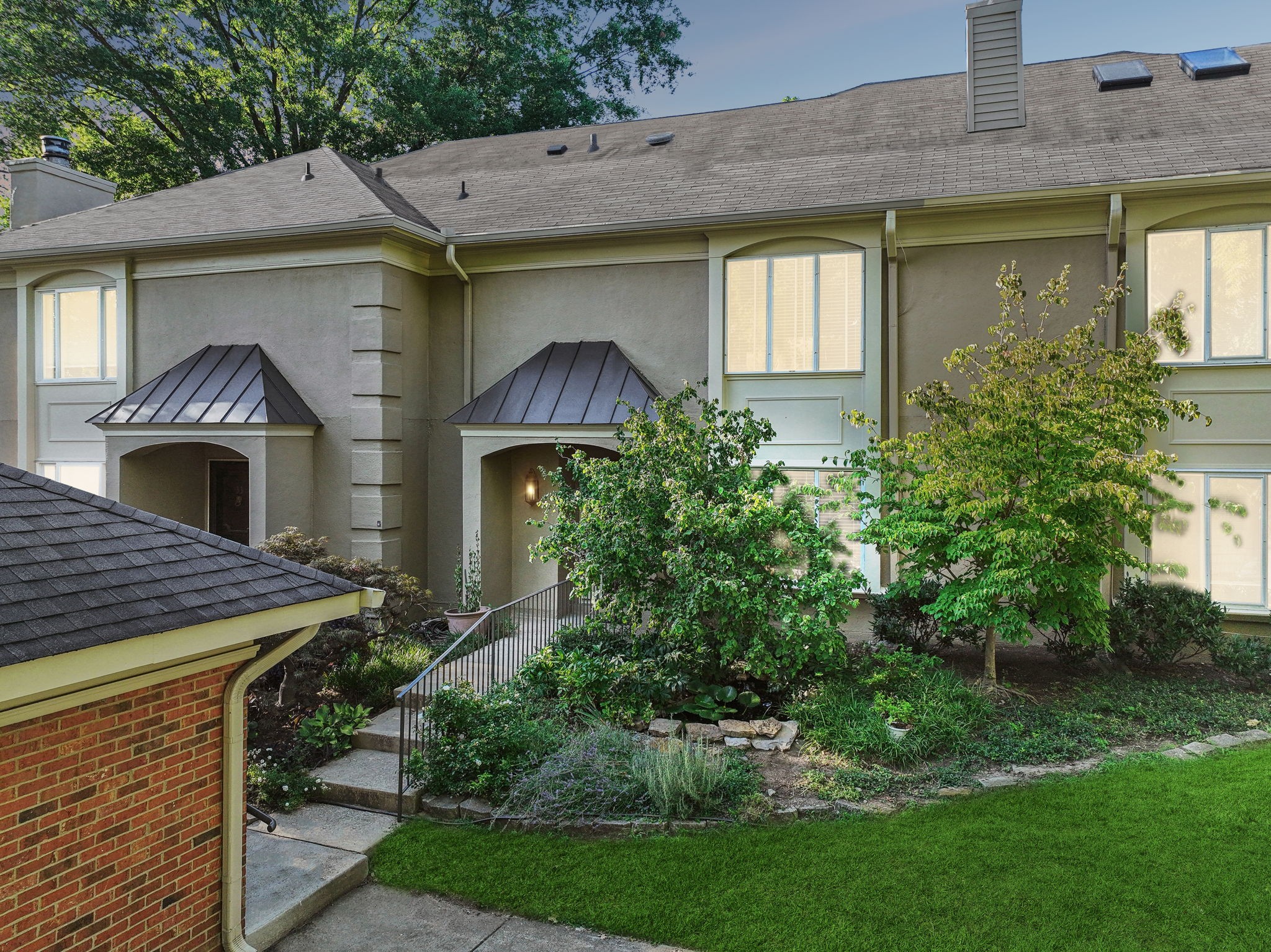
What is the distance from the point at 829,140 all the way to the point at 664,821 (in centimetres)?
1078

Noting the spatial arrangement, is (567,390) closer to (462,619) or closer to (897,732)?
(462,619)

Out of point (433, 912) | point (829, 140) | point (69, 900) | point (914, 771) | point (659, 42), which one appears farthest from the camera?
point (659, 42)

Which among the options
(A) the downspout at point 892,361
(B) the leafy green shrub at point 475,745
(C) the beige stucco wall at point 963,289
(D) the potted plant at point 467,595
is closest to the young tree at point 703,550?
(B) the leafy green shrub at point 475,745

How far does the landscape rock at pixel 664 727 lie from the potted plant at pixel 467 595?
155 inches

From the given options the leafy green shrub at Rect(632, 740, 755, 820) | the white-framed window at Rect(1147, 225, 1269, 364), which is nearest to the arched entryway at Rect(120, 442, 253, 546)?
the leafy green shrub at Rect(632, 740, 755, 820)

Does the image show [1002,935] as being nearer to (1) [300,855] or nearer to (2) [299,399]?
(1) [300,855]

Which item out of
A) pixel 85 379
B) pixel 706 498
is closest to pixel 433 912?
pixel 706 498

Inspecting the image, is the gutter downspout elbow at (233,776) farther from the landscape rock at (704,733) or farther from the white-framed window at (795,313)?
the white-framed window at (795,313)

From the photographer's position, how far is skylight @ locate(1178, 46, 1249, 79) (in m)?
12.0

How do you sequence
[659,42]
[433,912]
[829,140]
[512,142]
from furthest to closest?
[659,42] < [512,142] < [829,140] < [433,912]

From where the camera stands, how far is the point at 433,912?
5.36m

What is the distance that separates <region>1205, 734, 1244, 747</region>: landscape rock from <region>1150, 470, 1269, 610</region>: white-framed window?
9.32 feet

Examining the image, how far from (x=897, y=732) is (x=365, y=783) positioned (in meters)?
4.79

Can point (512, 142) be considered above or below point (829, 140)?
above
